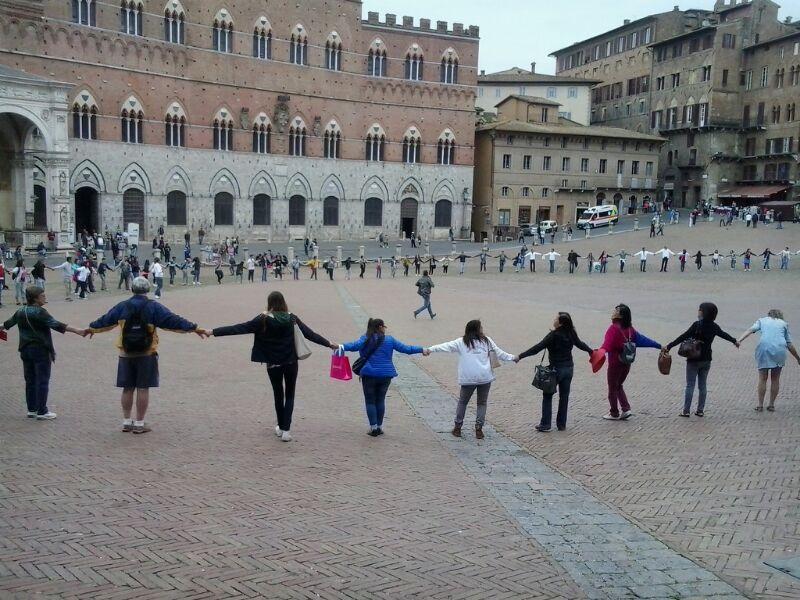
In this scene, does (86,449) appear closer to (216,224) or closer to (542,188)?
(216,224)

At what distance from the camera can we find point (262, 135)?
5397cm

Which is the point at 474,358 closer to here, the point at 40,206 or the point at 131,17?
the point at 40,206

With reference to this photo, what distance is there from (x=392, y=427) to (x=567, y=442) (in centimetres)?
233

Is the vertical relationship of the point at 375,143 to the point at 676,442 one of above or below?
above

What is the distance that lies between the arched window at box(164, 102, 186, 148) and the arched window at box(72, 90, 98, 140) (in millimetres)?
4688

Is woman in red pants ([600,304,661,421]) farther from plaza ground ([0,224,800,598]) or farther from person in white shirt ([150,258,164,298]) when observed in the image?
person in white shirt ([150,258,164,298])

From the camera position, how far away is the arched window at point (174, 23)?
162 feet

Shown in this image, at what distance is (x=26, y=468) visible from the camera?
305 inches

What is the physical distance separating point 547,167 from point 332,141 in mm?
18931

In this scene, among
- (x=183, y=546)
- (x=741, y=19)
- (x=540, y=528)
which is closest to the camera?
(x=183, y=546)

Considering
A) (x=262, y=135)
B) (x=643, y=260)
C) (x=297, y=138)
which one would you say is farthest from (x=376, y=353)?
(x=297, y=138)

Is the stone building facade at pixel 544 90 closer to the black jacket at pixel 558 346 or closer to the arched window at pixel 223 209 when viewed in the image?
the arched window at pixel 223 209

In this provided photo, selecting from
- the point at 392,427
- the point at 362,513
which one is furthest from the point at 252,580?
the point at 392,427

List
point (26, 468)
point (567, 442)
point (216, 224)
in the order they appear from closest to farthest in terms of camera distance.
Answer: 1. point (26, 468)
2. point (567, 442)
3. point (216, 224)
